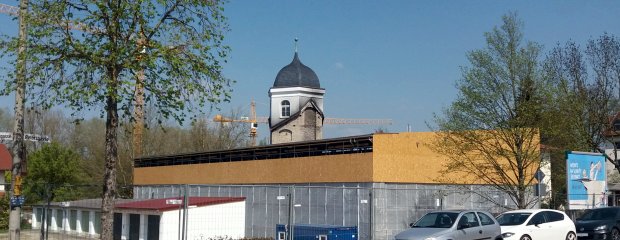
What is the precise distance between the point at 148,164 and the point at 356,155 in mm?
26324

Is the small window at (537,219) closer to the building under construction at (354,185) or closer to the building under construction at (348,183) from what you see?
the building under construction at (348,183)

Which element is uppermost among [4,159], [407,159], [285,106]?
[285,106]

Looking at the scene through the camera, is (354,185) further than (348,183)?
No

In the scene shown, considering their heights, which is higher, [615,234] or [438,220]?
[438,220]

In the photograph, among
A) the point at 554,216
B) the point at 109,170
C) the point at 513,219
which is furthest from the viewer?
the point at 554,216

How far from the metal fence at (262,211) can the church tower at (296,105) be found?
2566 centimetres

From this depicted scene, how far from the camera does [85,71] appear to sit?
15.9 metres

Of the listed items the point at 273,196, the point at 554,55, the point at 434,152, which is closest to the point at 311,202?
the point at 273,196

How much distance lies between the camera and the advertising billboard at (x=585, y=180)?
3120 cm

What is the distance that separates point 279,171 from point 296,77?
3133 cm

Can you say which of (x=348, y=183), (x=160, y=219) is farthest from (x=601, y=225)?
(x=160, y=219)

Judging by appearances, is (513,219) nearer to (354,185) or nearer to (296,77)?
(354,185)

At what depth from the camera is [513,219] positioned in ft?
78.7

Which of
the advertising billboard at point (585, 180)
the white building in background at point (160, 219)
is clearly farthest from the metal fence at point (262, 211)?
the advertising billboard at point (585, 180)
